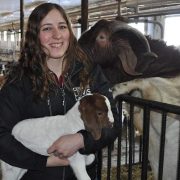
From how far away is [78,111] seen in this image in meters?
1.72

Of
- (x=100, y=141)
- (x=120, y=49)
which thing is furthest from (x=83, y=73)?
(x=120, y=49)

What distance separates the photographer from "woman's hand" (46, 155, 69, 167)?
5.91 feet

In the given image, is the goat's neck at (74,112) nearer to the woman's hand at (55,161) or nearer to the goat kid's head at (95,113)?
the goat kid's head at (95,113)

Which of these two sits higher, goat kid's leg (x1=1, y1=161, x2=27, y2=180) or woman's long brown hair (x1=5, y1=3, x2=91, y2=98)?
woman's long brown hair (x1=5, y1=3, x2=91, y2=98)

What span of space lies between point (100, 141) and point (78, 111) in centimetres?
24

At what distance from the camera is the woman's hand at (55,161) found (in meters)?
1.80

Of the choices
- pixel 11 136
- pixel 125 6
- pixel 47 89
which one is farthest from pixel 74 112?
pixel 125 6

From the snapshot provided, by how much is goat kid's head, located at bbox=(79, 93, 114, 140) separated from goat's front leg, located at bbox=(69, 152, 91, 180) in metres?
0.15

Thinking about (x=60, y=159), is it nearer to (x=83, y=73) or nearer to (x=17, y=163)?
(x=17, y=163)

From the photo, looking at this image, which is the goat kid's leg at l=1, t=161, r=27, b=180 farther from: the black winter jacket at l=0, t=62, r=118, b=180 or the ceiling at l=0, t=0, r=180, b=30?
the ceiling at l=0, t=0, r=180, b=30

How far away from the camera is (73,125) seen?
1.77 m

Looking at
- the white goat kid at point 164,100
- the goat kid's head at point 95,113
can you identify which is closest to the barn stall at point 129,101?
the white goat kid at point 164,100

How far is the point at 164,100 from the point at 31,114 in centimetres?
110

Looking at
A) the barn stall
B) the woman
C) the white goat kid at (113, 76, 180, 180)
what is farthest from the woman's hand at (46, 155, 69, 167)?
the white goat kid at (113, 76, 180, 180)
